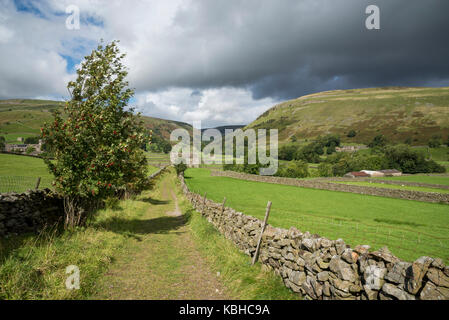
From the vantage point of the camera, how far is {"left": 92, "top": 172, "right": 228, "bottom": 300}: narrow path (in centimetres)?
724

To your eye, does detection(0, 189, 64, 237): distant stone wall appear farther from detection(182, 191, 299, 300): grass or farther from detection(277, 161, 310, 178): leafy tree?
detection(277, 161, 310, 178): leafy tree

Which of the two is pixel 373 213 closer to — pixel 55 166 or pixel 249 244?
pixel 249 244

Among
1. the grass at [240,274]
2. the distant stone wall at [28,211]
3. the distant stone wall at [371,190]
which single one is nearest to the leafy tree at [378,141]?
the distant stone wall at [371,190]

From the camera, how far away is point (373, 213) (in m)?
26.9

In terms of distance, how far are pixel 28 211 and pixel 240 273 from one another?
10.8 meters

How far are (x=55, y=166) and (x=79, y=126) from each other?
91.9 inches

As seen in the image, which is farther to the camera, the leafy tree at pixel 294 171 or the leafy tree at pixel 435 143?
the leafy tree at pixel 435 143

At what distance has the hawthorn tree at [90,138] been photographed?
1111cm

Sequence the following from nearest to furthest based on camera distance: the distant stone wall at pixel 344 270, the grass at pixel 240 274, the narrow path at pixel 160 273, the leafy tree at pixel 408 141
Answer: the distant stone wall at pixel 344 270
the grass at pixel 240 274
the narrow path at pixel 160 273
the leafy tree at pixel 408 141

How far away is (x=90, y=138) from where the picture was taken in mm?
11383

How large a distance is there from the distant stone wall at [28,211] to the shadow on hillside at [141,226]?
2.49 m

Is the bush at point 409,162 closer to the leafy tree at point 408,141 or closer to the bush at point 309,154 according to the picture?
the bush at point 309,154

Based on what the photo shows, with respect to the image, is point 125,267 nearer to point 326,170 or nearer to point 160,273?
point 160,273
